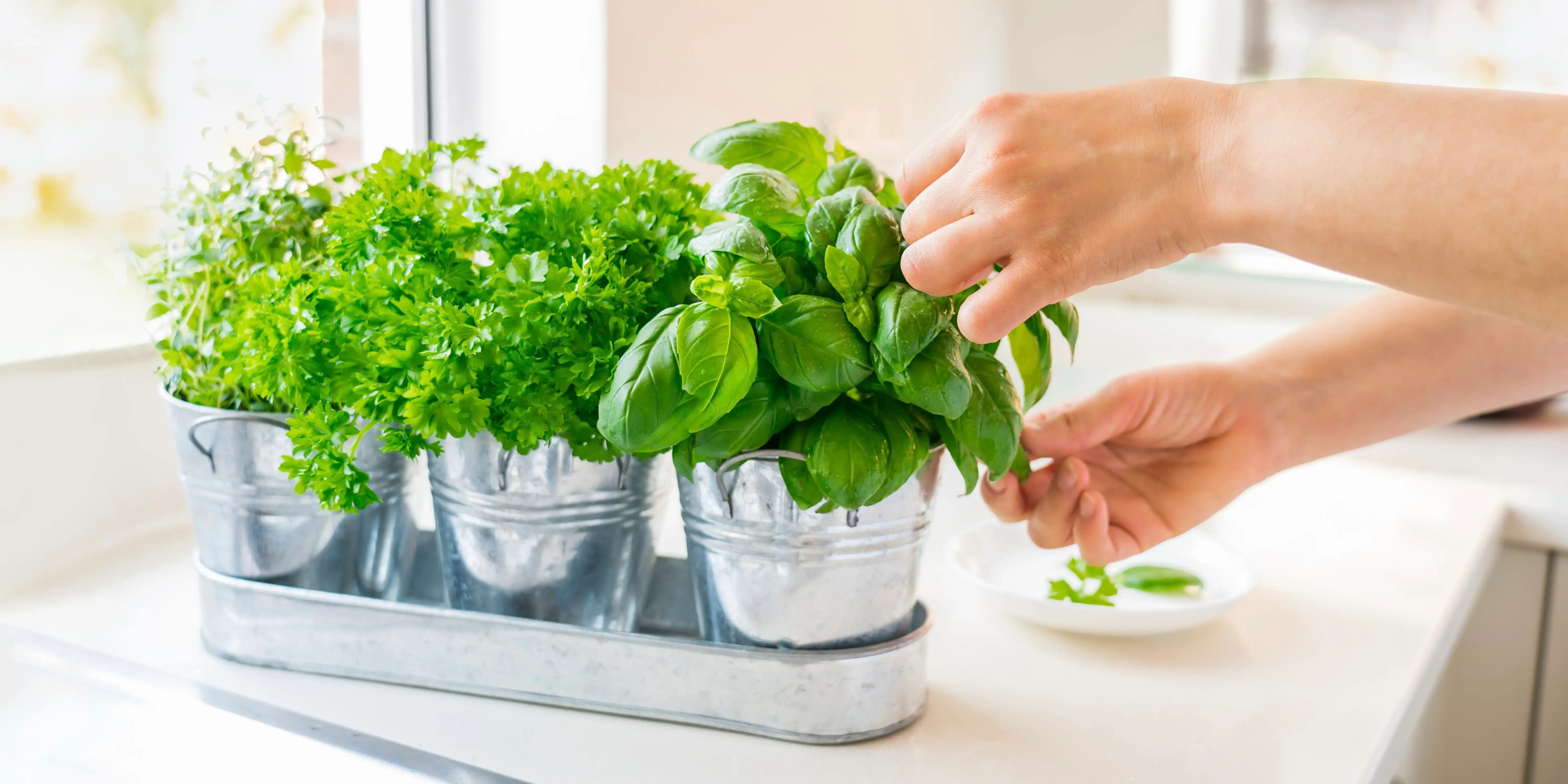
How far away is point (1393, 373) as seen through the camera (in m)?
0.94

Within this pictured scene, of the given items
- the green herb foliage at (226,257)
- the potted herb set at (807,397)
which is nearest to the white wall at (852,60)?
the green herb foliage at (226,257)

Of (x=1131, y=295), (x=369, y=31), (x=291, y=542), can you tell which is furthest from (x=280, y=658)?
(x=1131, y=295)

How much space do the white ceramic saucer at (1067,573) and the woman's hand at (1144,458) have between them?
1.9 inches

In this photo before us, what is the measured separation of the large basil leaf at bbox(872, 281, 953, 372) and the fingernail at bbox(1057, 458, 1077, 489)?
0.32m

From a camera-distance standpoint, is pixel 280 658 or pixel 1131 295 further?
pixel 1131 295

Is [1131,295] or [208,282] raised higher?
[208,282]

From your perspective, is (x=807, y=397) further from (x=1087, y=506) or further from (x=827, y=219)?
(x=1087, y=506)

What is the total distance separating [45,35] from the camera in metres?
0.88

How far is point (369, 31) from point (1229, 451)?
0.92 metres

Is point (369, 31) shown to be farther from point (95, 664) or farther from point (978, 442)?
point (978, 442)

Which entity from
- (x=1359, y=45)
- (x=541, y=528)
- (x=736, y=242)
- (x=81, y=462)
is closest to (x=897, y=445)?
(x=736, y=242)

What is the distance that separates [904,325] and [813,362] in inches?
1.9

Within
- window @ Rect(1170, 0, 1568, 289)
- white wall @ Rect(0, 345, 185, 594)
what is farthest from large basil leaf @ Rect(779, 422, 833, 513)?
window @ Rect(1170, 0, 1568, 289)

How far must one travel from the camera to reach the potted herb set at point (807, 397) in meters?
0.58
